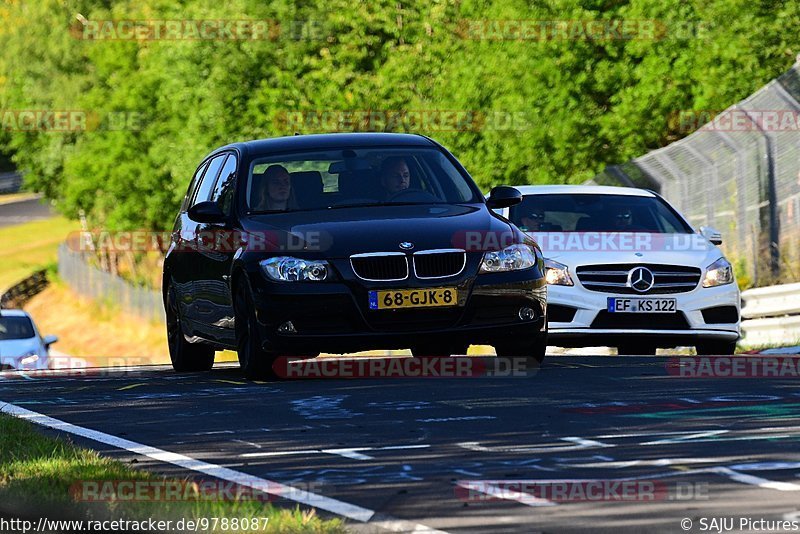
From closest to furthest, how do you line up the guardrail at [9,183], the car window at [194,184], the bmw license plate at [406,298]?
the bmw license plate at [406,298] < the car window at [194,184] < the guardrail at [9,183]

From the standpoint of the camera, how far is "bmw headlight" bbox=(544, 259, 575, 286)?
16344 millimetres

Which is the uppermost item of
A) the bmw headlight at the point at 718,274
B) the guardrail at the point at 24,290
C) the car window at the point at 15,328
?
the bmw headlight at the point at 718,274

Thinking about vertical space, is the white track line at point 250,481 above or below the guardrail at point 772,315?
above

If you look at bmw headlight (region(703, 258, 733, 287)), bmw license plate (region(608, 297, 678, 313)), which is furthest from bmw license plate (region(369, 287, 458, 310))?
bmw headlight (region(703, 258, 733, 287))

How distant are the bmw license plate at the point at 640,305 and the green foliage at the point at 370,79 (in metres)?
20.4

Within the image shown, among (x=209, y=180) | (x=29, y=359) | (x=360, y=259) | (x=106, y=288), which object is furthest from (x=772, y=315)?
(x=106, y=288)

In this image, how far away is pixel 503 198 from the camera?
1338cm

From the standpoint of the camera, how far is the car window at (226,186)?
537 inches

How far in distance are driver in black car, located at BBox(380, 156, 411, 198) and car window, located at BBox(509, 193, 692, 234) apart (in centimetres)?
402

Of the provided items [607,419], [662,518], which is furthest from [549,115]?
[662,518]

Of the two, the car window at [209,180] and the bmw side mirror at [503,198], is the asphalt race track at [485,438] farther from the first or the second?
the car window at [209,180]

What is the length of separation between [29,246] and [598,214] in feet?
295

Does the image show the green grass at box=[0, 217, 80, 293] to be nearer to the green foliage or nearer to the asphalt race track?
the green foliage

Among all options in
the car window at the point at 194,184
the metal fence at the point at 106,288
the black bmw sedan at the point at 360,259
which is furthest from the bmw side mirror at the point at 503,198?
the metal fence at the point at 106,288
